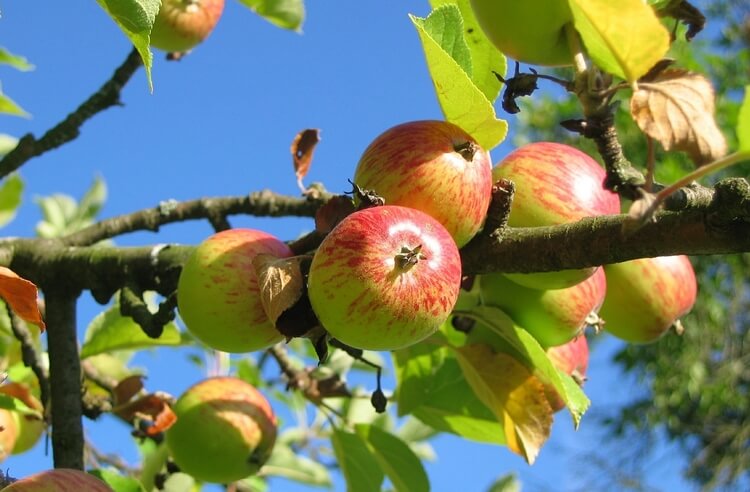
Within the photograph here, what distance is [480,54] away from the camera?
133 cm

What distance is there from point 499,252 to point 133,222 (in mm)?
976

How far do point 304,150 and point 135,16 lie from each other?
0.64 metres

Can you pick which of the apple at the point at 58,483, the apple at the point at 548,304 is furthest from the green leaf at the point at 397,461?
the apple at the point at 58,483

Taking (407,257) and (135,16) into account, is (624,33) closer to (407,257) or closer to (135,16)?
(407,257)

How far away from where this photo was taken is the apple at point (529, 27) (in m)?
1.01

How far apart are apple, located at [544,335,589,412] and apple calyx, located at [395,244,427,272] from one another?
0.58m

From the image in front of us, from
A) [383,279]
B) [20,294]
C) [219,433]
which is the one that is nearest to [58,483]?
[20,294]

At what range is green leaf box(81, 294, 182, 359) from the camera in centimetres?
204

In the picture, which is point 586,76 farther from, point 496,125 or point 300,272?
point 300,272

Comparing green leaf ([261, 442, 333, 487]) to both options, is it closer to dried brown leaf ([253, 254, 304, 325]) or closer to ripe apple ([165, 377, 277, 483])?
ripe apple ([165, 377, 277, 483])

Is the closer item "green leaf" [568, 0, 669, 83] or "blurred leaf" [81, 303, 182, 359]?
"green leaf" [568, 0, 669, 83]

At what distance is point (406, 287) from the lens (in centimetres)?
103

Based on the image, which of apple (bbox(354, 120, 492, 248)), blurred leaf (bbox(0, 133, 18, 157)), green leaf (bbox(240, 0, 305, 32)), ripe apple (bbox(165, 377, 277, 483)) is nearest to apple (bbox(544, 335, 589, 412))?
apple (bbox(354, 120, 492, 248))

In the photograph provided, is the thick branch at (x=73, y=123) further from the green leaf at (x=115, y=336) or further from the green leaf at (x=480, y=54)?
the green leaf at (x=480, y=54)
